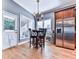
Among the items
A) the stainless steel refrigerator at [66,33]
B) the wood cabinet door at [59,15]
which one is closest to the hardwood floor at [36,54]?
the stainless steel refrigerator at [66,33]

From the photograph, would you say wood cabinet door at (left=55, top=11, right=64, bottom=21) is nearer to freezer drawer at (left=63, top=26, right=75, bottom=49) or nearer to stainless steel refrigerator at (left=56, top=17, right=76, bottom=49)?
stainless steel refrigerator at (left=56, top=17, right=76, bottom=49)

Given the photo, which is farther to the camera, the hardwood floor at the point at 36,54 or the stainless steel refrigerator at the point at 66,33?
the stainless steel refrigerator at the point at 66,33

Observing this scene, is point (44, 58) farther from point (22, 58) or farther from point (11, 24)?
point (11, 24)

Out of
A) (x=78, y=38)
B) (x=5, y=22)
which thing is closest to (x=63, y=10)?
(x=5, y=22)

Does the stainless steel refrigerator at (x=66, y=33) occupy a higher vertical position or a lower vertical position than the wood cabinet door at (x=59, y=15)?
lower

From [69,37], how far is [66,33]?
0.97 feet

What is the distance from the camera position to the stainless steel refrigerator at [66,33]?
18.2ft

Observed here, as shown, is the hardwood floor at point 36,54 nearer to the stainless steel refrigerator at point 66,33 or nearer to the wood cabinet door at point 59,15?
the stainless steel refrigerator at point 66,33

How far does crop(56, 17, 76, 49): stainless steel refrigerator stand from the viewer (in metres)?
5.54

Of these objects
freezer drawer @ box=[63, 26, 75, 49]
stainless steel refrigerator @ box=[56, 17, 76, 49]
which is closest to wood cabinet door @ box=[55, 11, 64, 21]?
stainless steel refrigerator @ box=[56, 17, 76, 49]

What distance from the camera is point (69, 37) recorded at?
5.72m

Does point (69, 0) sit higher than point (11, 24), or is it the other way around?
point (69, 0)

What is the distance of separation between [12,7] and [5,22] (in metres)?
1.16

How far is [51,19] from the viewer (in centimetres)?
827
